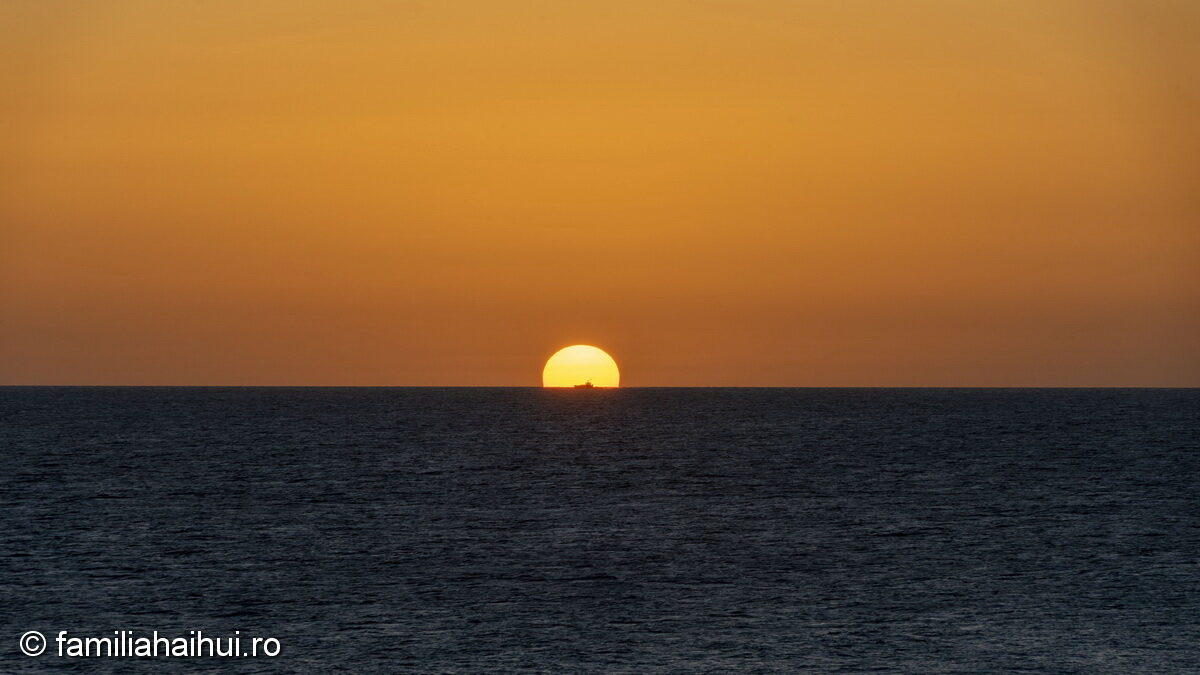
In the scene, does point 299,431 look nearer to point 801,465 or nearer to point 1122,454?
point 801,465

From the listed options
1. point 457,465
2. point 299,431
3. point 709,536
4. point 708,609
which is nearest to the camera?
point 708,609

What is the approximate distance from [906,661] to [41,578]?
119 ft

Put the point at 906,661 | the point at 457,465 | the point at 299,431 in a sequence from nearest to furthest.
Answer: the point at 906,661 → the point at 457,465 → the point at 299,431

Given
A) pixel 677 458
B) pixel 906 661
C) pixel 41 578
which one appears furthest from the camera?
pixel 677 458

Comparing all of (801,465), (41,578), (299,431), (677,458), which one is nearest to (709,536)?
(41,578)

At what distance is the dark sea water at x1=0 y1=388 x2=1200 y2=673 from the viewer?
4572cm

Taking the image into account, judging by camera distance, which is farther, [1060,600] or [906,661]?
[1060,600]

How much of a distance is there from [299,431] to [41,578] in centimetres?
13982

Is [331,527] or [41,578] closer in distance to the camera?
[41,578]

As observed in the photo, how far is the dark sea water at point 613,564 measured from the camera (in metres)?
45.7

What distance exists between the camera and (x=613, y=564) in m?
63.1

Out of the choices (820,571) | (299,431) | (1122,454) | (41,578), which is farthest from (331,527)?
(299,431)

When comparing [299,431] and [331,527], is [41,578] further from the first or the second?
[299,431]

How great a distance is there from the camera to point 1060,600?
54531 millimetres
